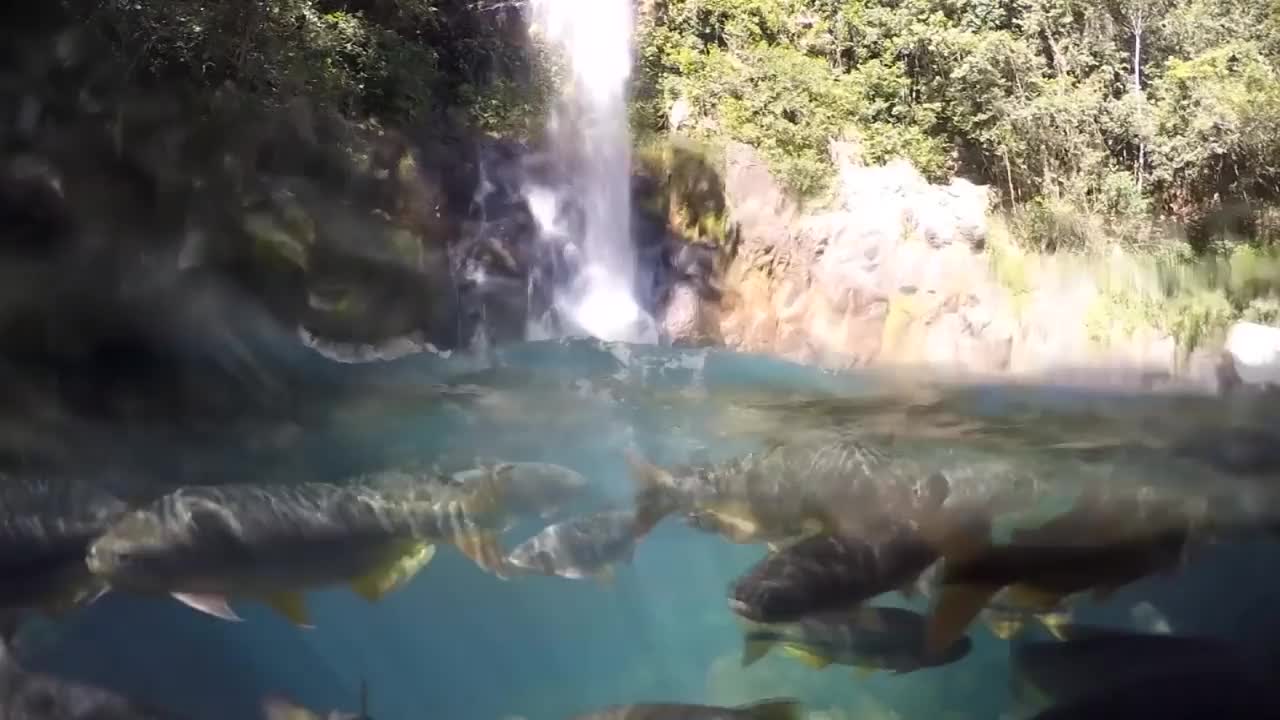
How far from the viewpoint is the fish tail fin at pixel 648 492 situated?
4891 mm

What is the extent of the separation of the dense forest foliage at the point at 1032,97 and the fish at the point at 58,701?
156 inches

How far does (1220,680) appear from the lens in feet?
14.0

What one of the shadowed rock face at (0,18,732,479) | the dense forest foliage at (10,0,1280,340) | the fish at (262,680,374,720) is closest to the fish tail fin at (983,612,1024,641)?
the dense forest foliage at (10,0,1280,340)

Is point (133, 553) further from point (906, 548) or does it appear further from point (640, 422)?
point (906, 548)

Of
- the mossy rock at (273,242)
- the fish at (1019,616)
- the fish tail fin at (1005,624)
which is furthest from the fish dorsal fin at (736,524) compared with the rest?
the mossy rock at (273,242)

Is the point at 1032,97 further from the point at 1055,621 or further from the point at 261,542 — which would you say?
the point at 261,542

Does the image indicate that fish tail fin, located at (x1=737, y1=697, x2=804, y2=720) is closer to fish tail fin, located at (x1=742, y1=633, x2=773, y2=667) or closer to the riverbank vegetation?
fish tail fin, located at (x1=742, y1=633, x2=773, y2=667)

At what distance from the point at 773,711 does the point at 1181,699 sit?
201 cm

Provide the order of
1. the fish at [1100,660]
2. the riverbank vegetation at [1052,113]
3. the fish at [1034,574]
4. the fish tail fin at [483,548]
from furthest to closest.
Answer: the fish tail fin at [483,548]
the fish at [1034,574]
the fish at [1100,660]
the riverbank vegetation at [1052,113]

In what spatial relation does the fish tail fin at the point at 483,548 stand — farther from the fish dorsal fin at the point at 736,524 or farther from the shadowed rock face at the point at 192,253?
the shadowed rock face at the point at 192,253

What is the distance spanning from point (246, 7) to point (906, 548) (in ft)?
13.9

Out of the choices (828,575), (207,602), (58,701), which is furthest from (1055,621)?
(58,701)

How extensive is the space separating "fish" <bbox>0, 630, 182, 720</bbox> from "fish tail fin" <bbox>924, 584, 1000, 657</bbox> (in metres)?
3.81

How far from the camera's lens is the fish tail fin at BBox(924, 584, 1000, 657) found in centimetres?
432
